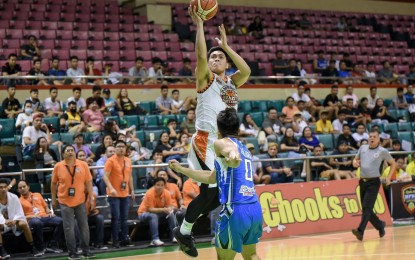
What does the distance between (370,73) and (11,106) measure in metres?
12.5

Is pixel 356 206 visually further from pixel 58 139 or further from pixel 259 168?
pixel 58 139

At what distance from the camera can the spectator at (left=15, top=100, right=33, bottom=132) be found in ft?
49.1

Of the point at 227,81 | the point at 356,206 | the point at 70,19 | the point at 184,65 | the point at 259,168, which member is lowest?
the point at 356,206

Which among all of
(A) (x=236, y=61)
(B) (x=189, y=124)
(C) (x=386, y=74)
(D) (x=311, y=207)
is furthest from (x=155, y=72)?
(A) (x=236, y=61)

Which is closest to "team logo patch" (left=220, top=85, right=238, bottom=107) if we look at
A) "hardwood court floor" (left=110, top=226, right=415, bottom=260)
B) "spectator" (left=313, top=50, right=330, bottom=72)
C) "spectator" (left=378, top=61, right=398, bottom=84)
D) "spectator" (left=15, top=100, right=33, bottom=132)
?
"hardwood court floor" (left=110, top=226, right=415, bottom=260)

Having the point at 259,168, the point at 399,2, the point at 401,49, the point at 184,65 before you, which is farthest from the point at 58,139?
the point at 399,2

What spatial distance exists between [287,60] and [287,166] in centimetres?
814

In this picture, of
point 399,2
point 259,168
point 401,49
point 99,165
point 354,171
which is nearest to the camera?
point 99,165

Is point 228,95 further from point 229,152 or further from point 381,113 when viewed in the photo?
point 381,113

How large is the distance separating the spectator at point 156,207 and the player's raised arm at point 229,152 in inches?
265

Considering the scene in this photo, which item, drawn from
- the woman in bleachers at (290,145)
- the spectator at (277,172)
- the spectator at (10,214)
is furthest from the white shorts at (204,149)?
the woman in bleachers at (290,145)

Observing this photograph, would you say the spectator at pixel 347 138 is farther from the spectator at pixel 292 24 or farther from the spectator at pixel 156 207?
the spectator at pixel 292 24

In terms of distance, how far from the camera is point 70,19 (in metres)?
21.3

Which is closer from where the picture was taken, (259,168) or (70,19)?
(259,168)
